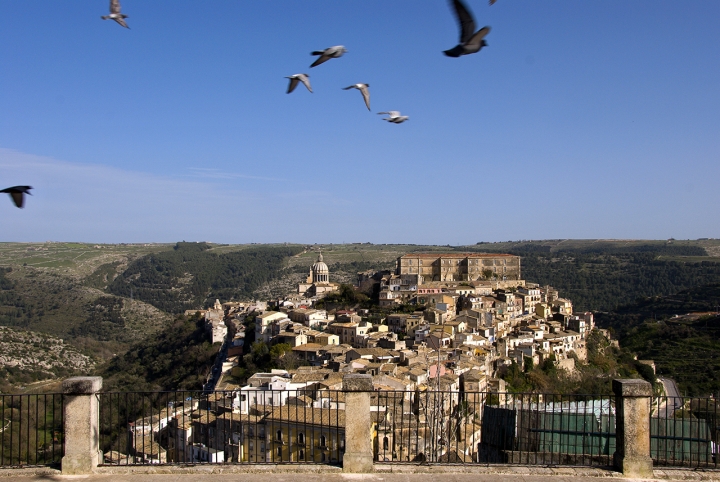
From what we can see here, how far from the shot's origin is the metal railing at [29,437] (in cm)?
772

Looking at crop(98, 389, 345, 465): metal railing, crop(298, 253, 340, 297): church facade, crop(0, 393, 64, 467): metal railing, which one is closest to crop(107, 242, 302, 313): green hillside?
crop(298, 253, 340, 297): church facade

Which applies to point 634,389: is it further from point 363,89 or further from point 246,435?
point 246,435

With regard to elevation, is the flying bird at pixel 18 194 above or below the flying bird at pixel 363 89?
below

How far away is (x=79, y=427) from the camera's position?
283 inches

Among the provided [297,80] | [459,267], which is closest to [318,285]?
[459,267]

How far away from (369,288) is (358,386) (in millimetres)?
46675

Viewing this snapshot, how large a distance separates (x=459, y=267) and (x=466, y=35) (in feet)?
177

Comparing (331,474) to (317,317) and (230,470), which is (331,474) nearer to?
(230,470)

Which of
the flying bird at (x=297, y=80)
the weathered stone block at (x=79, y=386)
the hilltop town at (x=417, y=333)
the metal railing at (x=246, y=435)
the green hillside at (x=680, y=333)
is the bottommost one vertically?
the green hillside at (x=680, y=333)

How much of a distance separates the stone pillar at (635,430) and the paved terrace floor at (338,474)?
156 millimetres

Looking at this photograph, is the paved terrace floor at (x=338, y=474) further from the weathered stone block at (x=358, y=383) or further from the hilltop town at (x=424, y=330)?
the hilltop town at (x=424, y=330)

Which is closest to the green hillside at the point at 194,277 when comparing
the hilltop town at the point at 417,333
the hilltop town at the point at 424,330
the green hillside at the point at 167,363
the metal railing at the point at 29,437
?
the green hillside at the point at 167,363

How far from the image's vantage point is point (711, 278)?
88.8 meters

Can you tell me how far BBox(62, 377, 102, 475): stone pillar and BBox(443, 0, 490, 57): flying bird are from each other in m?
5.51
